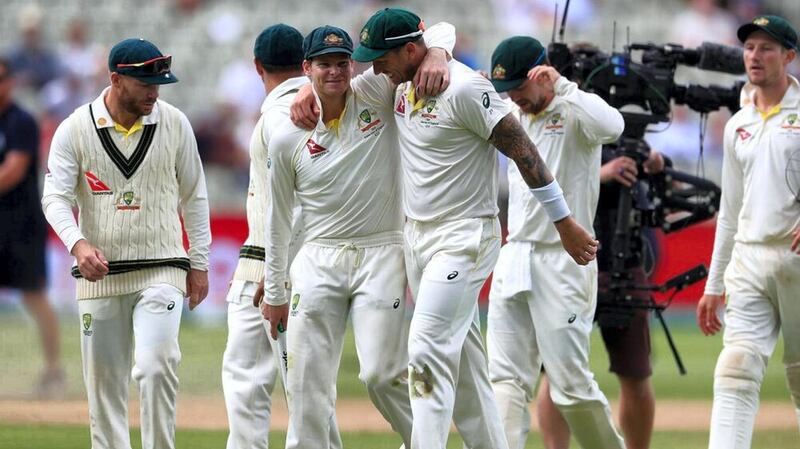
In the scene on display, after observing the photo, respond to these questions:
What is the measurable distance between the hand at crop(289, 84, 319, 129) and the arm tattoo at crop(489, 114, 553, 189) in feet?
2.85

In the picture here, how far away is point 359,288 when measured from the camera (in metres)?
7.06

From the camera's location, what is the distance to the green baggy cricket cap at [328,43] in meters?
6.85

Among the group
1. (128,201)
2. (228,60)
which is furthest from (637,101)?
(228,60)

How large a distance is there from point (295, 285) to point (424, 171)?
0.86 metres

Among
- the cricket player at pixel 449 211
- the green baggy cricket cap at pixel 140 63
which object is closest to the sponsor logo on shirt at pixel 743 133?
the cricket player at pixel 449 211

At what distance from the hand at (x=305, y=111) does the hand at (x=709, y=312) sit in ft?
8.30

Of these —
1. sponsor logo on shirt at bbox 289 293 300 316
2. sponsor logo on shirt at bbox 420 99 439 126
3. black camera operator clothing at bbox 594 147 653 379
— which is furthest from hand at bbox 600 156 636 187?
sponsor logo on shirt at bbox 289 293 300 316

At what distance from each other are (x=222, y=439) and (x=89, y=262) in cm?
297

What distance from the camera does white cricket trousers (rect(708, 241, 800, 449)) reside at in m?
7.62

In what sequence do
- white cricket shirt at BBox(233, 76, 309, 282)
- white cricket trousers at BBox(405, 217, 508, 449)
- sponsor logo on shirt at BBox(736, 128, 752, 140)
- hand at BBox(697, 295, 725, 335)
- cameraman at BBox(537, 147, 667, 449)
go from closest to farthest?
white cricket trousers at BBox(405, 217, 508, 449) → white cricket shirt at BBox(233, 76, 309, 282) → sponsor logo on shirt at BBox(736, 128, 752, 140) → hand at BBox(697, 295, 725, 335) → cameraman at BBox(537, 147, 667, 449)

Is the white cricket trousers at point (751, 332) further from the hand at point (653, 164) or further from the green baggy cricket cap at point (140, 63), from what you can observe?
the green baggy cricket cap at point (140, 63)

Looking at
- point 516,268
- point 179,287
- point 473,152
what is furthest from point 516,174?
point 179,287

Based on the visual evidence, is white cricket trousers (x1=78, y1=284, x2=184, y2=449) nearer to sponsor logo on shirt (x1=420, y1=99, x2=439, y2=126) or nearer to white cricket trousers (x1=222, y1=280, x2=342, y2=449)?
white cricket trousers (x1=222, y1=280, x2=342, y2=449)

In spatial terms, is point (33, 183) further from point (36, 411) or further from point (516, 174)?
point (516, 174)
